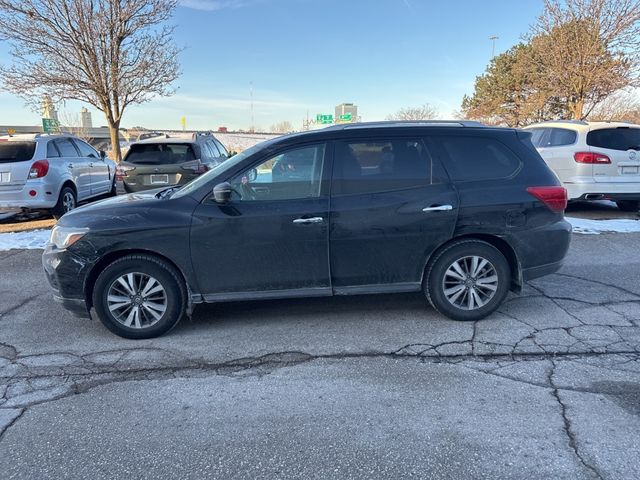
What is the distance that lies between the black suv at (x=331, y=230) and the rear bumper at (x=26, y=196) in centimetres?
537

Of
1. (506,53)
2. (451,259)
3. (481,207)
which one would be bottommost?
(451,259)

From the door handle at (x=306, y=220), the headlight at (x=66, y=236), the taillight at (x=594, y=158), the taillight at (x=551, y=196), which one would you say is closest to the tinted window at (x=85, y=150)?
the headlight at (x=66, y=236)

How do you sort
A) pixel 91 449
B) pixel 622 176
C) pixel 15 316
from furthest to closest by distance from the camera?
pixel 622 176 < pixel 15 316 < pixel 91 449

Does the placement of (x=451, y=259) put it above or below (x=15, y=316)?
above

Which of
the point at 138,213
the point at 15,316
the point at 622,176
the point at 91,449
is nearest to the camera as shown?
the point at 91,449

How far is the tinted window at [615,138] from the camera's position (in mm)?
8562

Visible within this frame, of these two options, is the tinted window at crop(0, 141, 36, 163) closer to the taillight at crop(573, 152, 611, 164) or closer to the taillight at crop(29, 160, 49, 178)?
the taillight at crop(29, 160, 49, 178)

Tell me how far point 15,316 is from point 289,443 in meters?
3.57

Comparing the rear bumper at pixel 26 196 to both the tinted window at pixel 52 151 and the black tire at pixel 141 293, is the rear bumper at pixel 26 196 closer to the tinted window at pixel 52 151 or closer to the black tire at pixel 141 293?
the tinted window at pixel 52 151

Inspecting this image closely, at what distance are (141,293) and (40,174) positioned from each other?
20.3 feet

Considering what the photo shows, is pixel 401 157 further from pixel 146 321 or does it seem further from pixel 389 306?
pixel 146 321

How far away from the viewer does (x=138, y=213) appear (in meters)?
3.98

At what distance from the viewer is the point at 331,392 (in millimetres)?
3172

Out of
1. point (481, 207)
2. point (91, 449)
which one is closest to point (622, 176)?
point (481, 207)
